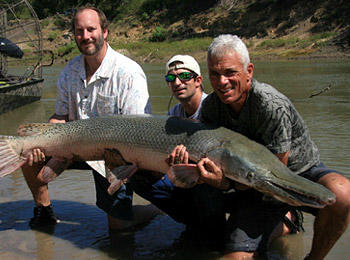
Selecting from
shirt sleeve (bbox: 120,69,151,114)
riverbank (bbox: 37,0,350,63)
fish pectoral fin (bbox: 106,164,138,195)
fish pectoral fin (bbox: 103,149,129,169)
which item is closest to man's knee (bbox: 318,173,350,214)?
fish pectoral fin (bbox: 106,164,138,195)

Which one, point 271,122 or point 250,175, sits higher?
point 271,122

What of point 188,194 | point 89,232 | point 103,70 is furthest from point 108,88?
point 89,232

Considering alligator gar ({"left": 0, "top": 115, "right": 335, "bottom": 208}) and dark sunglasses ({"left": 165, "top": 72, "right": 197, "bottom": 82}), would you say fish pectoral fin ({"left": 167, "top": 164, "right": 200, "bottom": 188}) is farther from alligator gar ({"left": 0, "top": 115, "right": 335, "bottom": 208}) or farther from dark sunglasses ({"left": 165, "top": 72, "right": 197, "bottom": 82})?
dark sunglasses ({"left": 165, "top": 72, "right": 197, "bottom": 82})

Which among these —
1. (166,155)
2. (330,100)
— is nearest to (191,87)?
(166,155)

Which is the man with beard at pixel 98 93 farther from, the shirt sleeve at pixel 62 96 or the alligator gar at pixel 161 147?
the alligator gar at pixel 161 147

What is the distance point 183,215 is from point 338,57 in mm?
23496

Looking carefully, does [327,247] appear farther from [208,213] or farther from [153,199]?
[153,199]

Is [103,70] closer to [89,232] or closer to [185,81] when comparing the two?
[185,81]

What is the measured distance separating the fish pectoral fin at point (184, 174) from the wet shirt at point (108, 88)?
3.66ft

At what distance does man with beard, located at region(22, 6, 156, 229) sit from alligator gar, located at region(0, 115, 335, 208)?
0.22m

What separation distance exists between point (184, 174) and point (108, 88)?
5.02ft

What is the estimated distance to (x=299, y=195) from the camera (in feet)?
9.37

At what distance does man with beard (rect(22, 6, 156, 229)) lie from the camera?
14.0 feet

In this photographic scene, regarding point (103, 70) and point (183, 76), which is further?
point (103, 70)
